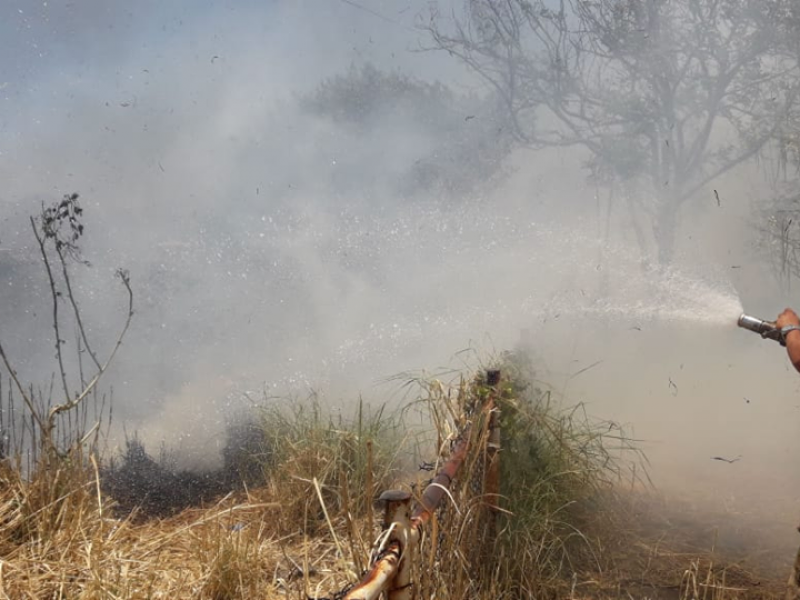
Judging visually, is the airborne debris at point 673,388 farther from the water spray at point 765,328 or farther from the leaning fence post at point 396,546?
the leaning fence post at point 396,546

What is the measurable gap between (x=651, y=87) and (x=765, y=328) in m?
8.50

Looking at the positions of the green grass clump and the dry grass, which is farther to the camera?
the dry grass

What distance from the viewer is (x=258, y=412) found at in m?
5.04

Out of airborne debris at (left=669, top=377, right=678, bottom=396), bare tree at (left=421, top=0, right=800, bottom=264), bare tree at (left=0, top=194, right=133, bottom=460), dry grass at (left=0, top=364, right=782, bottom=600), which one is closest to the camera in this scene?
dry grass at (left=0, top=364, right=782, bottom=600)

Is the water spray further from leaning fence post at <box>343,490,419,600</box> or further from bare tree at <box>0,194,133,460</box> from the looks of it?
bare tree at <box>0,194,133,460</box>

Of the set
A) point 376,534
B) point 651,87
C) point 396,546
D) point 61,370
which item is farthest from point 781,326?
point 651,87

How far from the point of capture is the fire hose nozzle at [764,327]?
2854mm

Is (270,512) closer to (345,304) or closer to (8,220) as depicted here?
(345,304)

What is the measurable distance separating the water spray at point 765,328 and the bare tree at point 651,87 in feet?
26.0

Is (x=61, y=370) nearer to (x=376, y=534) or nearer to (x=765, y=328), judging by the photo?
(x=376, y=534)

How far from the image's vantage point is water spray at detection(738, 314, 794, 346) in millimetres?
2844

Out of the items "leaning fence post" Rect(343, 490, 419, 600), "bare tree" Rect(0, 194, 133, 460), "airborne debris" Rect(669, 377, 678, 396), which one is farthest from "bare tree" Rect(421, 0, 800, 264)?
"leaning fence post" Rect(343, 490, 419, 600)

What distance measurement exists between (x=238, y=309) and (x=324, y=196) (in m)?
2.06

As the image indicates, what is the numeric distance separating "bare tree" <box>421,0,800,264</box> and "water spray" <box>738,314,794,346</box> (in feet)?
26.0
